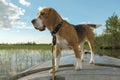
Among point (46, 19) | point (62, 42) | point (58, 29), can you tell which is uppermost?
point (46, 19)

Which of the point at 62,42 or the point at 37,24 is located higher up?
the point at 37,24

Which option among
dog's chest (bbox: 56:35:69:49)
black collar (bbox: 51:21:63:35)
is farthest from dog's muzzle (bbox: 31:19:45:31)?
dog's chest (bbox: 56:35:69:49)

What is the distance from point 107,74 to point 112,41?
217ft

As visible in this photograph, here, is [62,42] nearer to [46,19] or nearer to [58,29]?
[58,29]

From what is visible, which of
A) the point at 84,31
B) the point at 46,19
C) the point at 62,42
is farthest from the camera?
the point at 84,31

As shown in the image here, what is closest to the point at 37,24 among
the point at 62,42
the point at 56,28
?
the point at 56,28

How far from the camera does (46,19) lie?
4.12 metres

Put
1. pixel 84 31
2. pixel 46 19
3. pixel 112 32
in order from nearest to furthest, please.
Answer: pixel 46 19 < pixel 84 31 < pixel 112 32

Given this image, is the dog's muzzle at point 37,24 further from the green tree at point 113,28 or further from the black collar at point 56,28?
the green tree at point 113,28

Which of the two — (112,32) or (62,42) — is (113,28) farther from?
(62,42)

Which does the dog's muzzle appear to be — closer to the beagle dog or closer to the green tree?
the beagle dog

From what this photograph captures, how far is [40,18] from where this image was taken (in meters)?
4.07

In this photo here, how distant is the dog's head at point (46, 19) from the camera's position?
4027mm

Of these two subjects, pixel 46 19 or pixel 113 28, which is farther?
pixel 113 28
